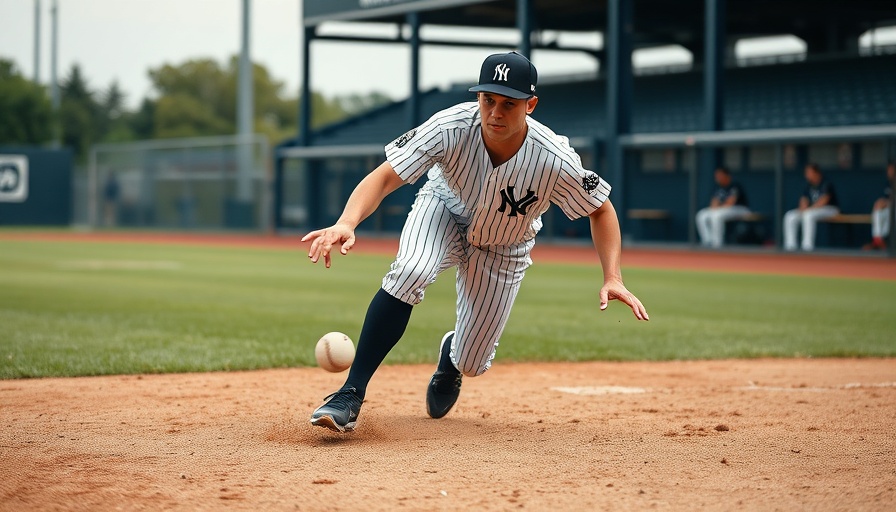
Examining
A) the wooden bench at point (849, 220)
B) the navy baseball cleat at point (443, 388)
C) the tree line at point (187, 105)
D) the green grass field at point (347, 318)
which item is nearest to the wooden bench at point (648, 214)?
the wooden bench at point (849, 220)

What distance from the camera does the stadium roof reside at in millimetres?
24406

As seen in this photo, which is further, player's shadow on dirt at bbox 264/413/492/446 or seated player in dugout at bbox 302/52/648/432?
player's shadow on dirt at bbox 264/413/492/446

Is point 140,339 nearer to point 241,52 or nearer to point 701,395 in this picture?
point 701,395

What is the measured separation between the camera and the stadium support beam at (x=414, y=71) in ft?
85.6

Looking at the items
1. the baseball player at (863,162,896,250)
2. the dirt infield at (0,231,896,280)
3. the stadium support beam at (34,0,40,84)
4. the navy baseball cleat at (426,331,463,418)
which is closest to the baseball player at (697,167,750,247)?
the dirt infield at (0,231,896,280)

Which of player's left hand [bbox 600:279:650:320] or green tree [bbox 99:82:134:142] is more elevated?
green tree [bbox 99:82:134:142]

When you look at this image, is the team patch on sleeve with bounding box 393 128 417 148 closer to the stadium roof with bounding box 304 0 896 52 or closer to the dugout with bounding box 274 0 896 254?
the dugout with bounding box 274 0 896 254

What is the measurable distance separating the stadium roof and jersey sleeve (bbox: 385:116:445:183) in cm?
1998

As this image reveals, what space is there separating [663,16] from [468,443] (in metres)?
23.5

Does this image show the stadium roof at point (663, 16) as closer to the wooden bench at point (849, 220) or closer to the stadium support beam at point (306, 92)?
the stadium support beam at point (306, 92)

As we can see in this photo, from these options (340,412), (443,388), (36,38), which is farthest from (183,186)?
(340,412)

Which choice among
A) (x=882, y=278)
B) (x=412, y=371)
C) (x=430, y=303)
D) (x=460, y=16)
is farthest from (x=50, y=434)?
(x=460, y=16)

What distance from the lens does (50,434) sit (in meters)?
4.52

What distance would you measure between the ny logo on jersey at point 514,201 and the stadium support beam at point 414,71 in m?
22.0
